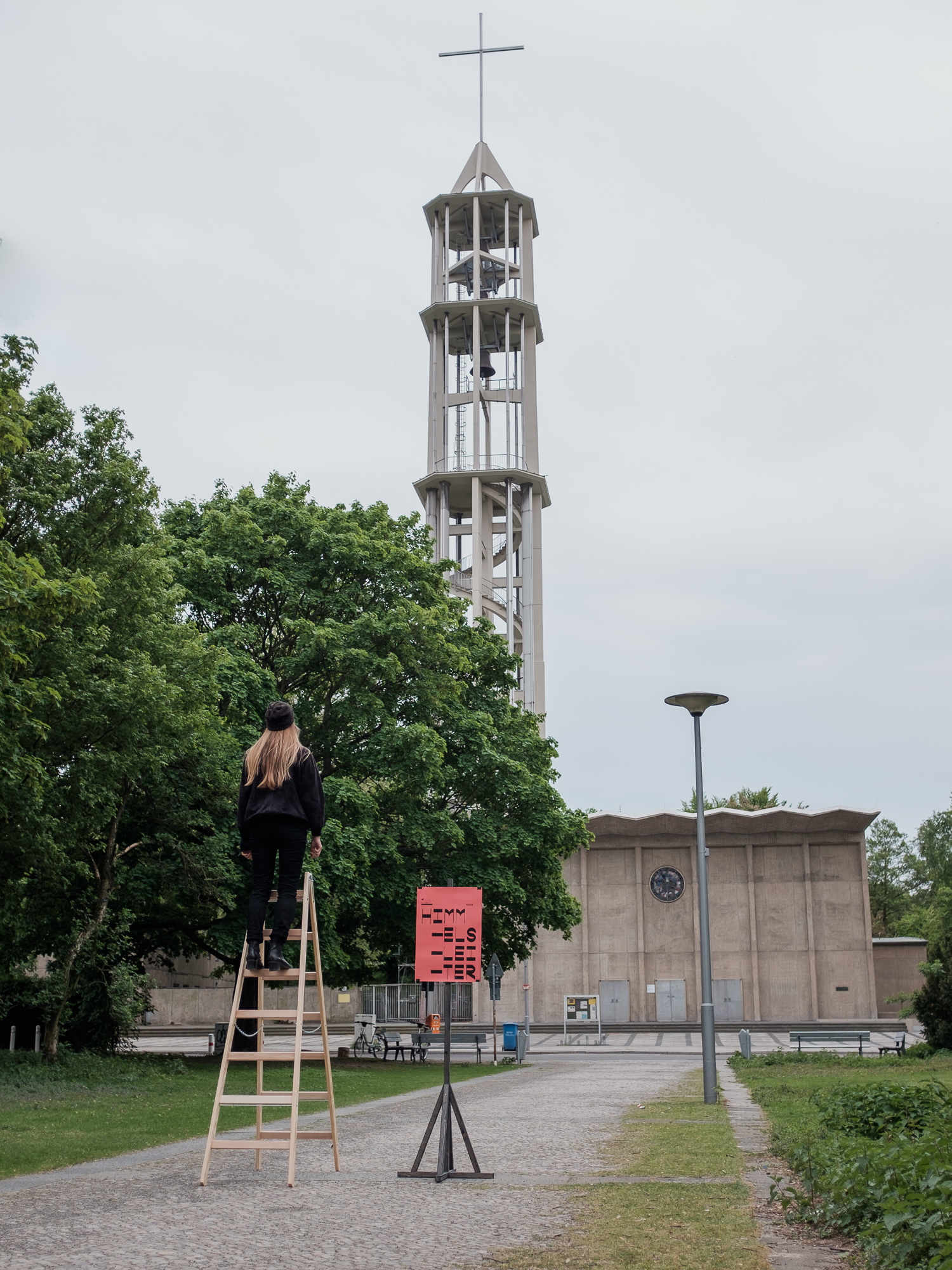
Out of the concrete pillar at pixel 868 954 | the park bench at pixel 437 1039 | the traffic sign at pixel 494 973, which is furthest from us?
the concrete pillar at pixel 868 954

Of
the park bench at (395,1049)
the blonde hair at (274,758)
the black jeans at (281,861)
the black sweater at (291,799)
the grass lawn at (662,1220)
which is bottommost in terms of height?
the park bench at (395,1049)

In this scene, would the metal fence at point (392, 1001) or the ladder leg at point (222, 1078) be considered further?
the metal fence at point (392, 1001)

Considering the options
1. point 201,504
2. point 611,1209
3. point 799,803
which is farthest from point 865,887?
point 611,1209

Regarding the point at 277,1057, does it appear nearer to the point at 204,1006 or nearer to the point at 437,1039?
the point at 437,1039

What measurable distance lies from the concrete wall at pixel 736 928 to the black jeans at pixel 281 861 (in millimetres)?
47628

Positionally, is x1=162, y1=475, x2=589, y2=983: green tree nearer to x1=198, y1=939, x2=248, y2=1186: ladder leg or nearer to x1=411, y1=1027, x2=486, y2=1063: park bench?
x1=411, y1=1027, x2=486, y2=1063: park bench

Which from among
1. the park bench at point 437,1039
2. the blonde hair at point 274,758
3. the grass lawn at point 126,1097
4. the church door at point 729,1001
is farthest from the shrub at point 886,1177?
the church door at point 729,1001

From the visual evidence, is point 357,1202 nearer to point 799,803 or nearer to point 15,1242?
point 15,1242

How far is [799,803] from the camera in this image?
3317 inches

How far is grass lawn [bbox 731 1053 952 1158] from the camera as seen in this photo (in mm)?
13531

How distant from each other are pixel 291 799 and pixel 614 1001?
4900 cm

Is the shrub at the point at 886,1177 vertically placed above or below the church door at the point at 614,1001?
above

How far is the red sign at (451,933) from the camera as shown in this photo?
10.3m

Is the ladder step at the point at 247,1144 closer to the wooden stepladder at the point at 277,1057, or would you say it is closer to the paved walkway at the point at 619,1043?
the wooden stepladder at the point at 277,1057
